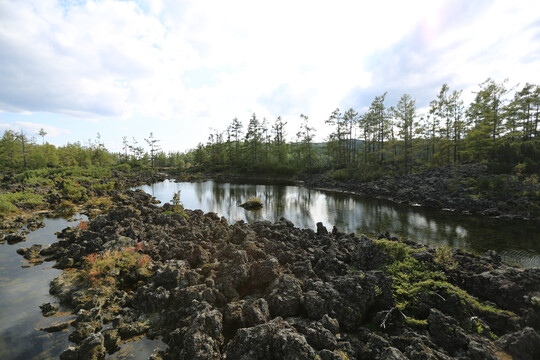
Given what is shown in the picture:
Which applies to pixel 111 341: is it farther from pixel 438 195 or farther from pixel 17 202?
pixel 438 195

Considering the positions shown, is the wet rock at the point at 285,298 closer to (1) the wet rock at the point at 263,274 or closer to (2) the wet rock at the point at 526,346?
(1) the wet rock at the point at 263,274

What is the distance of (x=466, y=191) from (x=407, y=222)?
14472 millimetres

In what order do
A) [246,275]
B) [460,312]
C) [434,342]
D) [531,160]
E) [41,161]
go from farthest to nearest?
[41,161], [531,160], [246,275], [460,312], [434,342]

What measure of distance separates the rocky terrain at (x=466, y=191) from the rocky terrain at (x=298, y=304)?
18.0 metres

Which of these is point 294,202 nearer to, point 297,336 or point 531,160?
point 297,336

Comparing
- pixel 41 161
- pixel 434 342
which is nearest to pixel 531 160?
pixel 434 342

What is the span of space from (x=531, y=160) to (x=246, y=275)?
4195 cm

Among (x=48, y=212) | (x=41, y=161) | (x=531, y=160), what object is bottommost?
(x=48, y=212)

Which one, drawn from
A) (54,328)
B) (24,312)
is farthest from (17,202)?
(54,328)

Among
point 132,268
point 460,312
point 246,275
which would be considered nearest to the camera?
point 460,312

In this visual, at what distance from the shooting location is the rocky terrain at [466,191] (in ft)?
79.1

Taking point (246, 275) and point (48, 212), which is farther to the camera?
point (48, 212)

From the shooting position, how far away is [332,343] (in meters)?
5.82

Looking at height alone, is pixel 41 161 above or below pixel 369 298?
above
